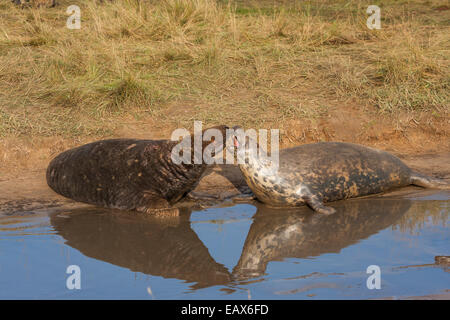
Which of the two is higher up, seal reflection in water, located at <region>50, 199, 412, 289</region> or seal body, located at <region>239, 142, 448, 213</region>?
seal body, located at <region>239, 142, 448, 213</region>

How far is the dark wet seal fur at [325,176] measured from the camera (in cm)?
602

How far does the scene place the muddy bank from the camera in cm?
634

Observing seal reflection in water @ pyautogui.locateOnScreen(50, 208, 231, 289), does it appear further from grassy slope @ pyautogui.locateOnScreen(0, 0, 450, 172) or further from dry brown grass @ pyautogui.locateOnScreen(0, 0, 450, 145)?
dry brown grass @ pyautogui.locateOnScreen(0, 0, 450, 145)

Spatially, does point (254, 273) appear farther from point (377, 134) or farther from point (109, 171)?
point (377, 134)

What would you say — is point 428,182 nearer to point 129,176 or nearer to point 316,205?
point 316,205

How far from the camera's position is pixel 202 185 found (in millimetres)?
6922

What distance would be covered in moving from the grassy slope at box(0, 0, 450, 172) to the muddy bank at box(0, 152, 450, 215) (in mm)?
587

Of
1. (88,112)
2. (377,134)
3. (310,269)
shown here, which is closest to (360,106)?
(377,134)

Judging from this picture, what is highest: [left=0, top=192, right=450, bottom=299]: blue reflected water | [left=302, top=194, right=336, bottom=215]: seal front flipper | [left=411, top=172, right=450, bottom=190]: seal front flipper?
[left=411, top=172, right=450, bottom=190]: seal front flipper

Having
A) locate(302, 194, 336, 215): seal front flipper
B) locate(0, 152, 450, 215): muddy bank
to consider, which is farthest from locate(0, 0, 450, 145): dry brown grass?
locate(302, 194, 336, 215): seal front flipper

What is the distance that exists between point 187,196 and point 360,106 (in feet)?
9.67

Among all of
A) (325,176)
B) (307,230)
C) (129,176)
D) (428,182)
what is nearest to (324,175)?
(325,176)

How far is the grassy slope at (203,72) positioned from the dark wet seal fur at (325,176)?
4.63ft

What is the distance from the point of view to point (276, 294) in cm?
396
